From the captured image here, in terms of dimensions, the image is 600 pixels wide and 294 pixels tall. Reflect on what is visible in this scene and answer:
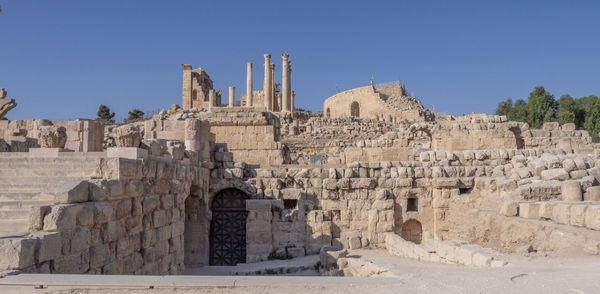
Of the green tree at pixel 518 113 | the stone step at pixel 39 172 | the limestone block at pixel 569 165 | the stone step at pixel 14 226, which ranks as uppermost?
the green tree at pixel 518 113

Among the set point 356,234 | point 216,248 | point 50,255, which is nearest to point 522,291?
point 50,255

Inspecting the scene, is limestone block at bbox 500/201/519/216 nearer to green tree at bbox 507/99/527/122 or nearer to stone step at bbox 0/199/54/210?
stone step at bbox 0/199/54/210

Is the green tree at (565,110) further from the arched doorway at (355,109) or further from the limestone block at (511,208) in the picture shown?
the limestone block at (511,208)

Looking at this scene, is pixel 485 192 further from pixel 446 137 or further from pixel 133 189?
pixel 133 189

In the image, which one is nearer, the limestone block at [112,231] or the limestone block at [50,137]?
the limestone block at [112,231]

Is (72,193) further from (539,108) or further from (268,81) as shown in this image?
(539,108)

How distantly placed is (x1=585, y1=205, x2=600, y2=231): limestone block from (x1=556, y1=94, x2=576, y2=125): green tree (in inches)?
1619

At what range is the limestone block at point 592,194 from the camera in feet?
30.3

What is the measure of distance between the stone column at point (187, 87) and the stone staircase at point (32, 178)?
37.0 metres

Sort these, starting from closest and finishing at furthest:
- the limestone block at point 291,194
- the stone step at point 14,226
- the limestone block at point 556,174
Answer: the stone step at point 14,226
the limestone block at point 556,174
the limestone block at point 291,194

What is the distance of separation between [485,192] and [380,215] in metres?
2.72

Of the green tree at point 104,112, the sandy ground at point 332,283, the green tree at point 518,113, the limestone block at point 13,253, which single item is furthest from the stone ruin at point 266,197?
the green tree at point 104,112

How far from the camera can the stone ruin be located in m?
6.20

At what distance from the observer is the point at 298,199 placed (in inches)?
463
